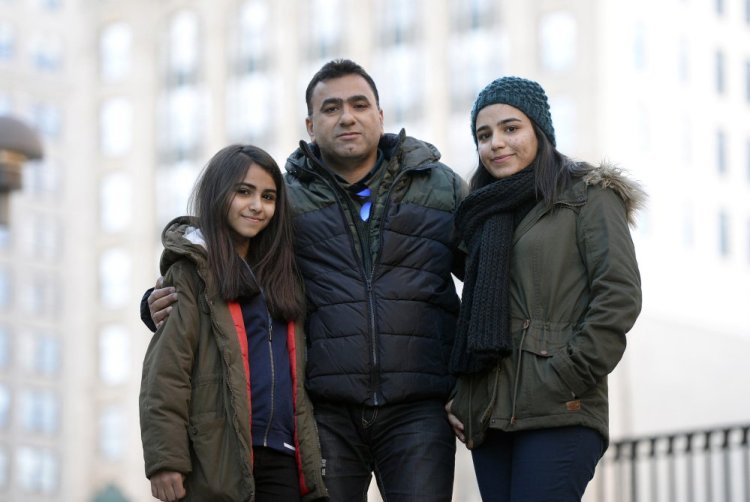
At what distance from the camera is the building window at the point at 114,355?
199 ft

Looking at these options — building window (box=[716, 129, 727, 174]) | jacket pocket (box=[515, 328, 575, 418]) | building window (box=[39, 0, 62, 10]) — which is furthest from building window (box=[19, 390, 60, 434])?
jacket pocket (box=[515, 328, 575, 418])

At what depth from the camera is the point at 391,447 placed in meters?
6.91

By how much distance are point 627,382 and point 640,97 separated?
8209mm

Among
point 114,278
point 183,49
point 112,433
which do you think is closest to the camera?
point 183,49

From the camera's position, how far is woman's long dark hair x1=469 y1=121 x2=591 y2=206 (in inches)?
261

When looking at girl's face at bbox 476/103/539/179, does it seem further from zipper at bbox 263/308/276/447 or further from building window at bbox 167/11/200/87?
building window at bbox 167/11/200/87

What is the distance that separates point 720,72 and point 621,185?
43244 millimetres

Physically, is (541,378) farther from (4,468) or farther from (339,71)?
(4,468)

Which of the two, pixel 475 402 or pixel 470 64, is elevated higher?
pixel 470 64

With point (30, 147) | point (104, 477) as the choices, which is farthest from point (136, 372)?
point (30, 147)

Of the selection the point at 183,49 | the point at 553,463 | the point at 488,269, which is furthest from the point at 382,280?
the point at 183,49

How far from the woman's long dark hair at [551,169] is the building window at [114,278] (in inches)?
2140

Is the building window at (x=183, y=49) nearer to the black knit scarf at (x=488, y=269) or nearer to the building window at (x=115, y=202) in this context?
the building window at (x=115, y=202)

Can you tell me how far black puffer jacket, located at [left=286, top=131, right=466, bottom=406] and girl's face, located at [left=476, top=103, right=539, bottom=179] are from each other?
0.53 meters
